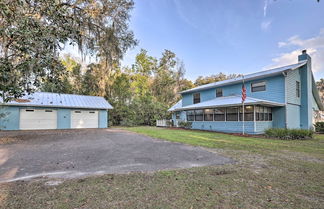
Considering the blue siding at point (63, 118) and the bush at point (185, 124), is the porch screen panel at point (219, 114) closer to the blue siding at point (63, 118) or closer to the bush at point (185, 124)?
the bush at point (185, 124)

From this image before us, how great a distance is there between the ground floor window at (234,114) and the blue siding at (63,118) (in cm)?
1402

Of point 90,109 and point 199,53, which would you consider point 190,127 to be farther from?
point 90,109

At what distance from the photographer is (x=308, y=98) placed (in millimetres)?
13898

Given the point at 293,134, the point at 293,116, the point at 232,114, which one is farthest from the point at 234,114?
the point at 293,116

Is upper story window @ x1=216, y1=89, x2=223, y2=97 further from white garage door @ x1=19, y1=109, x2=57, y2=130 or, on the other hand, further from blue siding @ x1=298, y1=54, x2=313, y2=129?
white garage door @ x1=19, y1=109, x2=57, y2=130

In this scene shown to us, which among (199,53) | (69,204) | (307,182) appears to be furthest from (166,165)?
(199,53)

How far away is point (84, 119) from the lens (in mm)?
18047

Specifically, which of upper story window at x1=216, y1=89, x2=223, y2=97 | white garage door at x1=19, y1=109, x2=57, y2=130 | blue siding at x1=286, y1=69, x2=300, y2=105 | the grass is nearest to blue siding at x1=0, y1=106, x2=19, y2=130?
white garage door at x1=19, y1=109, x2=57, y2=130

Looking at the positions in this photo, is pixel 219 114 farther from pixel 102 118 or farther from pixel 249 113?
pixel 102 118

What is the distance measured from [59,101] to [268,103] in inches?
775

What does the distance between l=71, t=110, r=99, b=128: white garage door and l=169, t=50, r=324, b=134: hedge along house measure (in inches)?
484

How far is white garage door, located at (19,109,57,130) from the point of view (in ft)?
49.4

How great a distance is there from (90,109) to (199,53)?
49.9 feet

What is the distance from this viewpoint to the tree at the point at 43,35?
13.1ft
